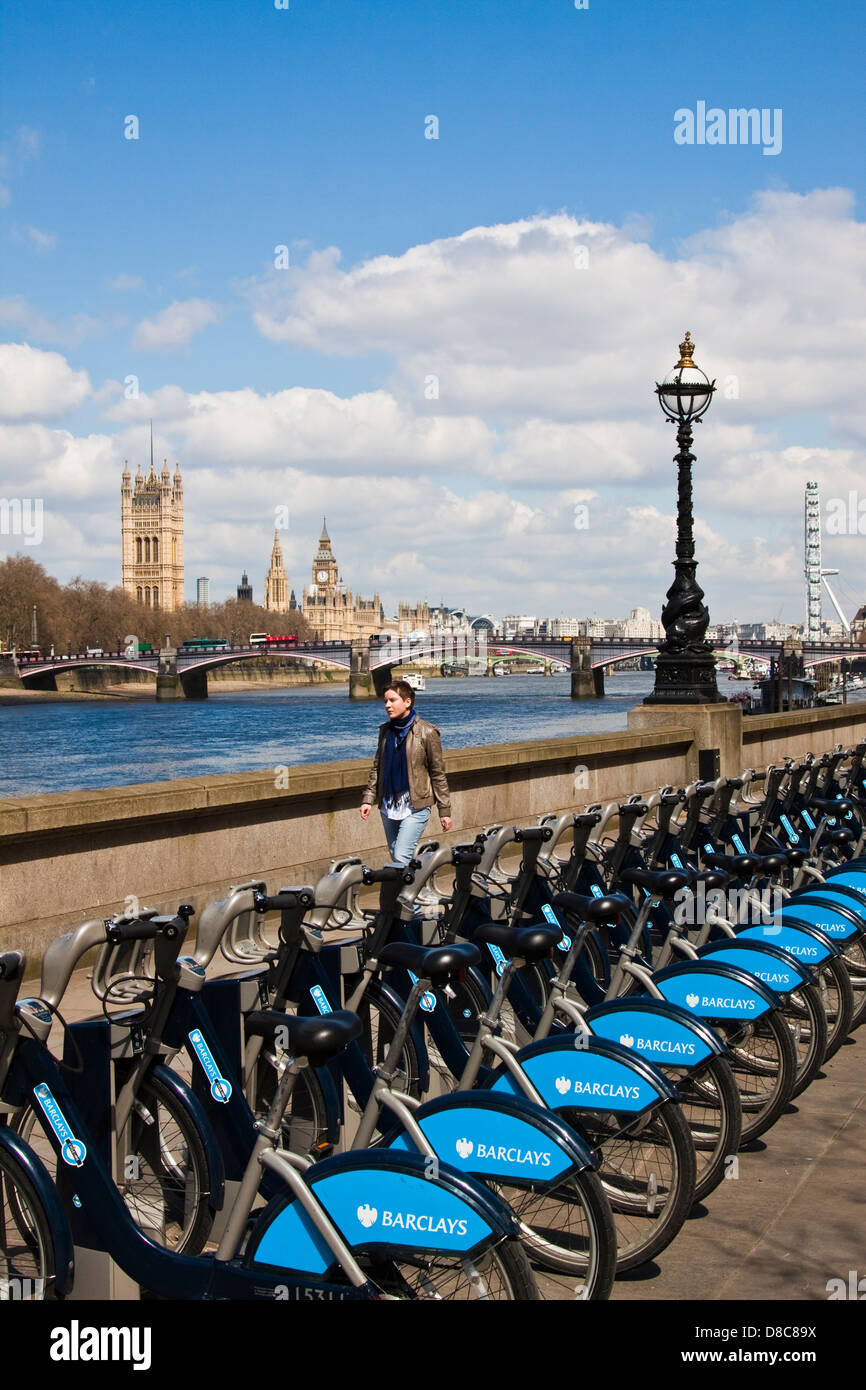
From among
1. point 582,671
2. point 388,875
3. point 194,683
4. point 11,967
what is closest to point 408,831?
point 388,875

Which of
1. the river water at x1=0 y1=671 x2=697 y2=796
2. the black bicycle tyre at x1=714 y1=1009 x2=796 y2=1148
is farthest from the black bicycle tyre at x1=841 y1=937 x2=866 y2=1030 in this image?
the river water at x1=0 y1=671 x2=697 y2=796

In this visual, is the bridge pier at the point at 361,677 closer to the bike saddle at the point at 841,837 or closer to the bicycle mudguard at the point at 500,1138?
the bike saddle at the point at 841,837

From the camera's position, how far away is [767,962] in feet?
15.6

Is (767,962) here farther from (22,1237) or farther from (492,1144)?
(22,1237)

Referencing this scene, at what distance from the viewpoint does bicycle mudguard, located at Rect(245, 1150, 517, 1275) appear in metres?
2.77

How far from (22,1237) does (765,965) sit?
8.40 feet

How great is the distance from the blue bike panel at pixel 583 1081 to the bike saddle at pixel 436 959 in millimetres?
428

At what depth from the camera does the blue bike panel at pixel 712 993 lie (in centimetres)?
443

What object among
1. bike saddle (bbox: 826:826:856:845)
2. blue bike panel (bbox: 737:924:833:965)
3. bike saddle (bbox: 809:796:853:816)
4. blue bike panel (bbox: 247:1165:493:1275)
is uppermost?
bike saddle (bbox: 809:796:853:816)

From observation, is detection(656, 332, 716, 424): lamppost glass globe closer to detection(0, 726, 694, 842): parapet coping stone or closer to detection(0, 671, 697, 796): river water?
detection(0, 726, 694, 842): parapet coping stone

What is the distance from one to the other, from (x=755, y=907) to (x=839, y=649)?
74.9 m

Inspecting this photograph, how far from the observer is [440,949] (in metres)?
3.46

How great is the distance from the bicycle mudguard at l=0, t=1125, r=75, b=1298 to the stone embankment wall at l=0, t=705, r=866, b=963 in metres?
3.58
